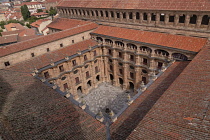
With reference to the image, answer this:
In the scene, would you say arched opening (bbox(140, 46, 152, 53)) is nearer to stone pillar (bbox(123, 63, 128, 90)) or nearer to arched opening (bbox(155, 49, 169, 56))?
arched opening (bbox(155, 49, 169, 56))

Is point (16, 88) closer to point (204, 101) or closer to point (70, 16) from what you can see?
point (204, 101)

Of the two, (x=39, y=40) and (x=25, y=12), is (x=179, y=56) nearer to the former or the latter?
(x=39, y=40)

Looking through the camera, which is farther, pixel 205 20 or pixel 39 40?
pixel 39 40

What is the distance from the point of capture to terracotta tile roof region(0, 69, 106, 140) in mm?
11539

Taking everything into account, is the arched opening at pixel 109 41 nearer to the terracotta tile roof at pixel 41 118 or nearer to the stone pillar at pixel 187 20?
the stone pillar at pixel 187 20

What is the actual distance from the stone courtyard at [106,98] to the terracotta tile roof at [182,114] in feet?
68.7

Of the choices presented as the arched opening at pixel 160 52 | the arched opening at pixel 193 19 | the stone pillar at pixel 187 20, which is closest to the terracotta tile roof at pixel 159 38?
the arched opening at pixel 160 52

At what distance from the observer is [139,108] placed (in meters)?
15.9

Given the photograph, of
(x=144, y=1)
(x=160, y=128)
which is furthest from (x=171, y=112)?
(x=144, y=1)

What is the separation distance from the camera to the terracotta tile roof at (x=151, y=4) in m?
25.5

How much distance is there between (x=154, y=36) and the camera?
Result: 101 feet

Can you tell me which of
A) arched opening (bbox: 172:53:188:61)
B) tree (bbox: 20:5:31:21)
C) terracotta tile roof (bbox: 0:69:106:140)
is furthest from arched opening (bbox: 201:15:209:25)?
tree (bbox: 20:5:31:21)

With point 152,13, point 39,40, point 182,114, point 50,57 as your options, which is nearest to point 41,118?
point 182,114

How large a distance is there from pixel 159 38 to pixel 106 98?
61.5ft
